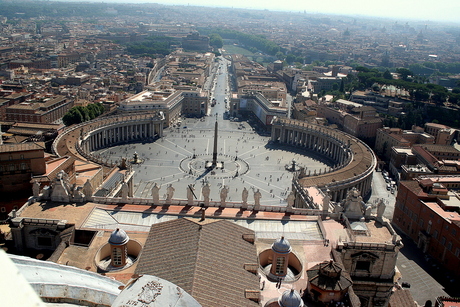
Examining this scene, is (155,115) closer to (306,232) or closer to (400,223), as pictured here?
(400,223)

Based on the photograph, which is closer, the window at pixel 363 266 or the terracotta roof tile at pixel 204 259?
the terracotta roof tile at pixel 204 259

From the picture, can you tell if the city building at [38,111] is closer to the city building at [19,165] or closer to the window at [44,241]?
the city building at [19,165]

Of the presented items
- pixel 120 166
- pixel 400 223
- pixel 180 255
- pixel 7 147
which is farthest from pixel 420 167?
pixel 7 147

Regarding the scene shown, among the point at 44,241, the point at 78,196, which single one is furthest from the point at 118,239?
the point at 78,196

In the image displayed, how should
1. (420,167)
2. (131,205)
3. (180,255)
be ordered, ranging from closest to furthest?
(180,255) < (131,205) < (420,167)

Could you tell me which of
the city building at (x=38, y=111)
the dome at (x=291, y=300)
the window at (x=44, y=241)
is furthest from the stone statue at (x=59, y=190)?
the city building at (x=38, y=111)

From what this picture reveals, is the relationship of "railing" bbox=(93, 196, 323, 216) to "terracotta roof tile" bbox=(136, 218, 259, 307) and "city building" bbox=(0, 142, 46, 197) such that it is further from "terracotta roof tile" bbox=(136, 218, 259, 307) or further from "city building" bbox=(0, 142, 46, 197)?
"city building" bbox=(0, 142, 46, 197)

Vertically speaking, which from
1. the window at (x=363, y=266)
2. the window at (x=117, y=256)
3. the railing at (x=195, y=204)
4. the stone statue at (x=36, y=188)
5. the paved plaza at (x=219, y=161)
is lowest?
the paved plaza at (x=219, y=161)
